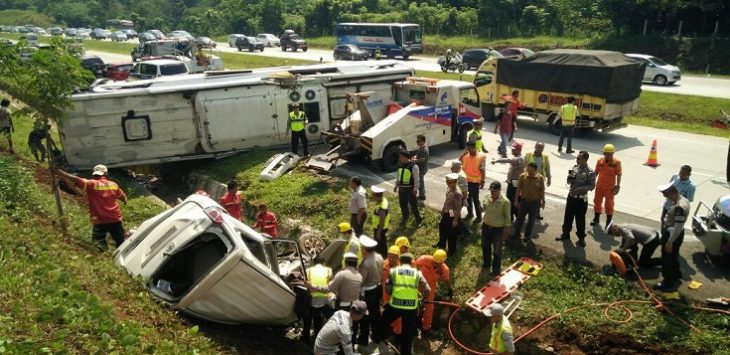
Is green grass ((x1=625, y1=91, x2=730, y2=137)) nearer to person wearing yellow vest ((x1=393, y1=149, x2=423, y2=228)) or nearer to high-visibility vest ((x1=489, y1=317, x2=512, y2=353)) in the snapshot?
person wearing yellow vest ((x1=393, y1=149, x2=423, y2=228))

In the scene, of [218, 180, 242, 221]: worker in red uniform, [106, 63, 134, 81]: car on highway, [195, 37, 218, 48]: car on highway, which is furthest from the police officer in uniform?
[195, 37, 218, 48]: car on highway

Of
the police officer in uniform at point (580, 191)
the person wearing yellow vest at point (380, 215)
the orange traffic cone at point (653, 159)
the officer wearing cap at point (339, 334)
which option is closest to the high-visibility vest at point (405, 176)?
the person wearing yellow vest at point (380, 215)

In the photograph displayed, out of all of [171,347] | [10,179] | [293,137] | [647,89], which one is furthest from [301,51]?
[171,347]

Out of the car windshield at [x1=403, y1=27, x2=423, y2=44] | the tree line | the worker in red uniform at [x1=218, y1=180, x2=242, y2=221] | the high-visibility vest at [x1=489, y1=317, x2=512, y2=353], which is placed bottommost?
the high-visibility vest at [x1=489, y1=317, x2=512, y2=353]

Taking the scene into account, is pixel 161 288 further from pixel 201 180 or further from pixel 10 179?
pixel 201 180

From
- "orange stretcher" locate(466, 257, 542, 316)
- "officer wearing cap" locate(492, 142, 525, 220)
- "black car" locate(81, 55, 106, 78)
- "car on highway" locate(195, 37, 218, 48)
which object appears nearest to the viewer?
"orange stretcher" locate(466, 257, 542, 316)

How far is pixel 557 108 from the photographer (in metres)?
19.6

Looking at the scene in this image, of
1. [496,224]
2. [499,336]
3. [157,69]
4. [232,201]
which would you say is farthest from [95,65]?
[499,336]

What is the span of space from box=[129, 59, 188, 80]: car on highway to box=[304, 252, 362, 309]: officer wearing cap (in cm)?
2096

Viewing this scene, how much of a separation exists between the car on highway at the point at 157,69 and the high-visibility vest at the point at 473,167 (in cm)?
1891

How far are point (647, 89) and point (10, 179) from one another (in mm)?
24909

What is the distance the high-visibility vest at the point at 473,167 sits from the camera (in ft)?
36.5

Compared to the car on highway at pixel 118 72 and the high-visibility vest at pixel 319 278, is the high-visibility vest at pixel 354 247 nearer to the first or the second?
the high-visibility vest at pixel 319 278

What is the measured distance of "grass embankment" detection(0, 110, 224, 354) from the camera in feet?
17.4
